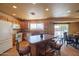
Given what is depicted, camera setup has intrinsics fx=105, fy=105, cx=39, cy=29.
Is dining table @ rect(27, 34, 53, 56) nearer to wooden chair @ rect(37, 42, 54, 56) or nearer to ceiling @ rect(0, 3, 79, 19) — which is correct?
wooden chair @ rect(37, 42, 54, 56)

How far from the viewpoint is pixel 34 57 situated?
195 cm

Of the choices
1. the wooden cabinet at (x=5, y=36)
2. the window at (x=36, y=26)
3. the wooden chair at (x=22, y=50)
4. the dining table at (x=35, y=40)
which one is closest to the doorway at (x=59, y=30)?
the dining table at (x=35, y=40)

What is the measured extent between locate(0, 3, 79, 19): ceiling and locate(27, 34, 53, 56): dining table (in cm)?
37

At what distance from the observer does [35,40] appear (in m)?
2.06

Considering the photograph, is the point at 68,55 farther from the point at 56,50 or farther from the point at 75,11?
the point at 75,11

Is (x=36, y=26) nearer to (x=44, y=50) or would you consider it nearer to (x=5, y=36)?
(x=44, y=50)

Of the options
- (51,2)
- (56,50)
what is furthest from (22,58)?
(51,2)

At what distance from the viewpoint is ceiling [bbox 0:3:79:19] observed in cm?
191

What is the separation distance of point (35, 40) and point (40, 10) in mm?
585

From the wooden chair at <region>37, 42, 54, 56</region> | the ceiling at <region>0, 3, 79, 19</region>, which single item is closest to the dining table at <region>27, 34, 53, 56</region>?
the wooden chair at <region>37, 42, 54, 56</region>

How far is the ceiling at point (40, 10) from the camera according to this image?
6.28 feet

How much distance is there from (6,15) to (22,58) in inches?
33.5

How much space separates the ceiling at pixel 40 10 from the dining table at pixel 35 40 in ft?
1.22

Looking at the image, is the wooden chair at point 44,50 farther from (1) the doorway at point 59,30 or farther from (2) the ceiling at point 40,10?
(2) the ceiling at point 40,10
